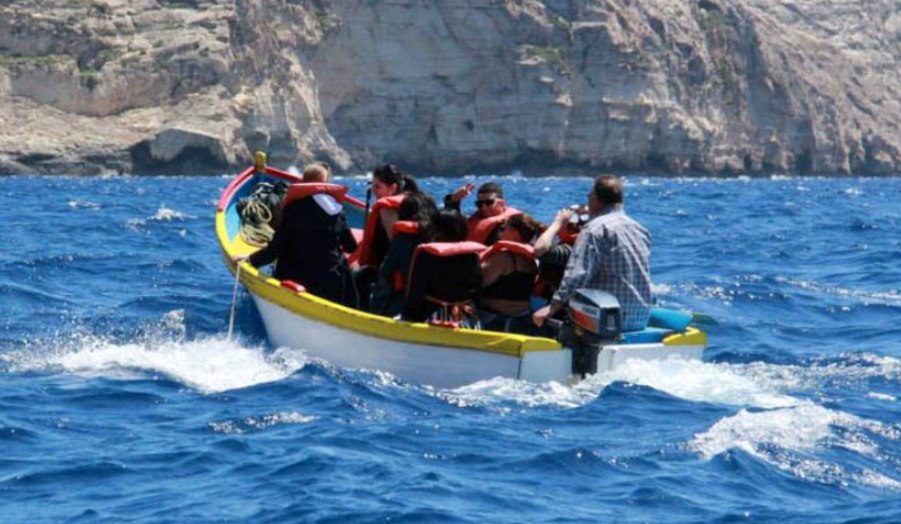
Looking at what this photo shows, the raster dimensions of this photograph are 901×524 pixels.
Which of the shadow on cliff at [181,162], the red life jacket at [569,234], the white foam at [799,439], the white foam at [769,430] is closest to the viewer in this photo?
the white foam at [799,439]

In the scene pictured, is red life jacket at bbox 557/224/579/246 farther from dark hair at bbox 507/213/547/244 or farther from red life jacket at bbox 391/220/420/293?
red life jacket at bbox 391/220/420/293

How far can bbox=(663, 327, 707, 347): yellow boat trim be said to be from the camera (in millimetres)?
12828

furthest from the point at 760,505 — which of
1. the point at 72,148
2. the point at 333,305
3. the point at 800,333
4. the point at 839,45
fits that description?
the point at 839,45

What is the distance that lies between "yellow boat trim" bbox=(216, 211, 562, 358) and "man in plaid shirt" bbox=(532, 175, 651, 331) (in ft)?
1.62

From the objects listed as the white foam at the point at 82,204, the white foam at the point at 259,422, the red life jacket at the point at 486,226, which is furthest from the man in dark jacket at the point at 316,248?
the white foam at the point at 82,204

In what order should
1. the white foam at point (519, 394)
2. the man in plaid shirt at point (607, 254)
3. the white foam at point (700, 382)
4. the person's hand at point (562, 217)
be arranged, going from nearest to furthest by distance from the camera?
the white foam at point (519, 394) < the white foam at point (700, 382) < the man in plaid shirt at point (607, 254) < the person's hand at point (562, 217)

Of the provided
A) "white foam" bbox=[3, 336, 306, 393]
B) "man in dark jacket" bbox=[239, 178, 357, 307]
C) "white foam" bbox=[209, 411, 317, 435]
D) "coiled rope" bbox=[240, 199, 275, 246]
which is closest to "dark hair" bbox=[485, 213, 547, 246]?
"man in dark jacket" bbox=[239, 178, 357, 307]

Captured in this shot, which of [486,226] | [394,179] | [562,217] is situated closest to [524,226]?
[562,217]

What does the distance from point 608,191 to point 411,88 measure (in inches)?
3819

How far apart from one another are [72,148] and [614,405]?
86.1 meters

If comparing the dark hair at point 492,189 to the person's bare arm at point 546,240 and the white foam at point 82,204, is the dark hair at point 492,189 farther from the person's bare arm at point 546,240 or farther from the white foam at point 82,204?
the white foam at point 82,204

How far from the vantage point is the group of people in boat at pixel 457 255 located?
1231 centimetres

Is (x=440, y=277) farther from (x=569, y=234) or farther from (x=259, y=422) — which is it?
(x=259, y=422)

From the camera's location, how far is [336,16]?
4222 inches
